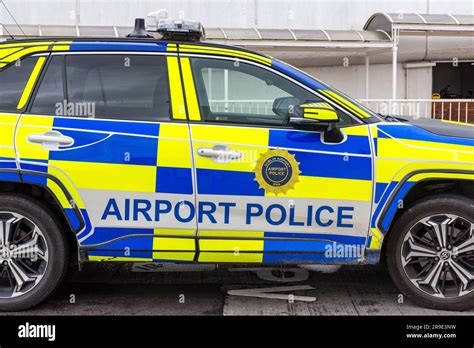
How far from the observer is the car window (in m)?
3.61

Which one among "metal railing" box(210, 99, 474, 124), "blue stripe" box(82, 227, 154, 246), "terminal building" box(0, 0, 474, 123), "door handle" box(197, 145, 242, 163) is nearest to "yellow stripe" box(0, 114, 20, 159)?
"blue stripe" box(82, 227, 154, 246)

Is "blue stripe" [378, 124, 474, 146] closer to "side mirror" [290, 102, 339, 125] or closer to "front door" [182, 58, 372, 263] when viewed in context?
"front door" [182, 58, 372, 263]


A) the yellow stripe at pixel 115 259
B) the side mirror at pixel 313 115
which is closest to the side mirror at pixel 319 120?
the side mirror at pixel 313 115

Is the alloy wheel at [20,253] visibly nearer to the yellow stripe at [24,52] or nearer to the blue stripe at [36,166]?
the blue stripe at [36,166]

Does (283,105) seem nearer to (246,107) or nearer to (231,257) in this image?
(246,107)

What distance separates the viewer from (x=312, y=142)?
3.50 meters

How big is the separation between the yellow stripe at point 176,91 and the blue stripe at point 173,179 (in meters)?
0.38

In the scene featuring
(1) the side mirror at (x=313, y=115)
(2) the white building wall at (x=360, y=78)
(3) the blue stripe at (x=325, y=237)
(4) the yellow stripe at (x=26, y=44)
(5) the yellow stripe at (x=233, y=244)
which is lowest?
(5) the yellow stripe at (x=233, y=244)

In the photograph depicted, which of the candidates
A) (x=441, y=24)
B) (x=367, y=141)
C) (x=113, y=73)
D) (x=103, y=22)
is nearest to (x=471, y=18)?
(x=441, y=24)

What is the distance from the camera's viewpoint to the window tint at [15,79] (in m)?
3.62

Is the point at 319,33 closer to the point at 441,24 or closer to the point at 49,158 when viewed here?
the point at 441,24

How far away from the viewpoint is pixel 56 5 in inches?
434

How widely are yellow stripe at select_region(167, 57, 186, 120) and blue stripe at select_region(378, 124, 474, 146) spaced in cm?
138
